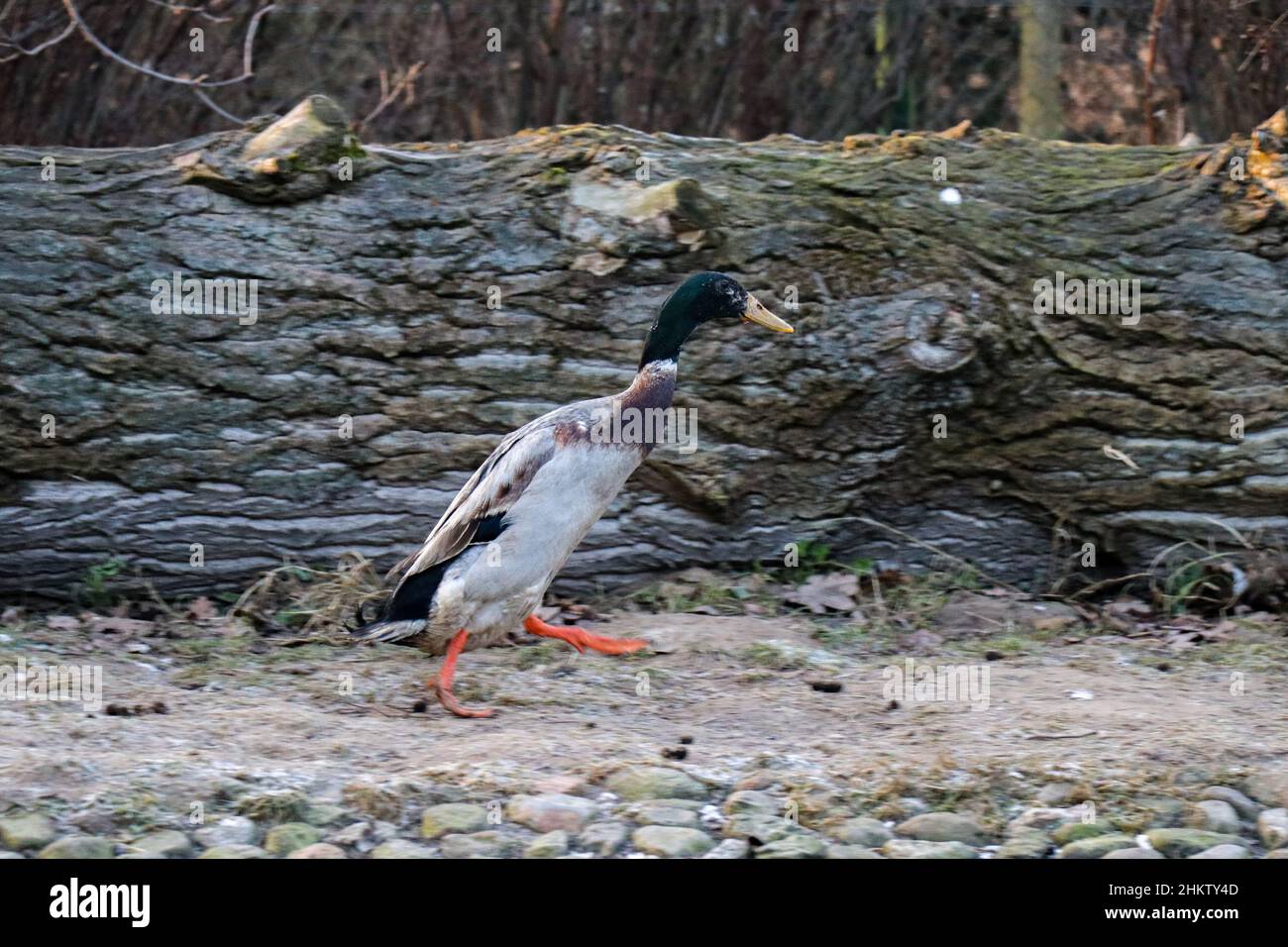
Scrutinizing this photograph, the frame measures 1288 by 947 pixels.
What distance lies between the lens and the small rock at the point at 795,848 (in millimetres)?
4395

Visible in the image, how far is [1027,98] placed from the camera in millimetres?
11531

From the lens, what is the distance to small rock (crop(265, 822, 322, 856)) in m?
4.41

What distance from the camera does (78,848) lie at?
4.26 meters

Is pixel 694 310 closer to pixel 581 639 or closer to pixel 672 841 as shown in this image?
pixel 581 639

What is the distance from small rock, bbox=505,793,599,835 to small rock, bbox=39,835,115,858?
1079 millimetres

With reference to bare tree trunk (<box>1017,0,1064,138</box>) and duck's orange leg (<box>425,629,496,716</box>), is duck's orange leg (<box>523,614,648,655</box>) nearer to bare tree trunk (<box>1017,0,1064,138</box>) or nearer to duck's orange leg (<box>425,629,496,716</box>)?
duck's orange leg (<box>425,629,496,716</box>)

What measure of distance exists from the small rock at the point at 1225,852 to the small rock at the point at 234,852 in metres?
2.50

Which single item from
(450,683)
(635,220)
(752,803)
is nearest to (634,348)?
(635,220)

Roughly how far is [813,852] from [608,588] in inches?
122

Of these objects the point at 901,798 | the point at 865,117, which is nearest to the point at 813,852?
the point at 901,798

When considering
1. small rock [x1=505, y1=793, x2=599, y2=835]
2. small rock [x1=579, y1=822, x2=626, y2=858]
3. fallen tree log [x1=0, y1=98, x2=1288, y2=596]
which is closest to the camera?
small rock [x1=579, y1=822, x2=626, y2=858]

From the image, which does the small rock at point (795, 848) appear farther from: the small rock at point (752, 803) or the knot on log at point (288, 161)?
the knot on log at point (288, 161)

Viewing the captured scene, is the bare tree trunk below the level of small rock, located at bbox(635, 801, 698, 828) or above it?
above

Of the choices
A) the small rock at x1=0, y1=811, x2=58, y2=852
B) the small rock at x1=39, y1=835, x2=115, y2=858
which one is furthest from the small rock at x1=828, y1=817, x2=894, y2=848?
the small rock at x1=0, y1=811, x2=58, y2=852
